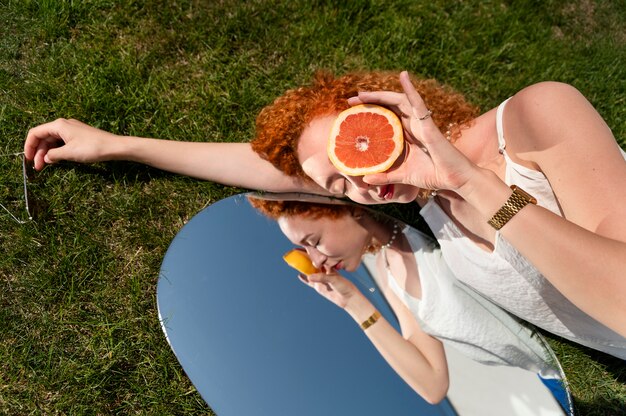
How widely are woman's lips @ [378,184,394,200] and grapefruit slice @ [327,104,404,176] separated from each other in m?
0.19

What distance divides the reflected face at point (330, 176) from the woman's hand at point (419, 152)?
0.45 feet

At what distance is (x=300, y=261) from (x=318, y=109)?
46.2 inches

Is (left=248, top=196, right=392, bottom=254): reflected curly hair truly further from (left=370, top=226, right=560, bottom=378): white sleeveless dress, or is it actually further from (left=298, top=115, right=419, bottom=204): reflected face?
(left=298, top=115, right=419, bottom=204): reflected face

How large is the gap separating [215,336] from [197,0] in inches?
113

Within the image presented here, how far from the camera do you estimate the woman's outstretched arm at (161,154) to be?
12.8 feet

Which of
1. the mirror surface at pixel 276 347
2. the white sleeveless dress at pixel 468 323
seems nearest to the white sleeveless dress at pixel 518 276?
the white sleeveless dress at pixel 468 323

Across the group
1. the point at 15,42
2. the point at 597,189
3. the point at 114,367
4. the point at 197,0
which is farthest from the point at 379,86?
the point at 15,42

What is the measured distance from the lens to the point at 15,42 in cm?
436

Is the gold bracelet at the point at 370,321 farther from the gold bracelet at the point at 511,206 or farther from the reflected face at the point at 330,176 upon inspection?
the gold bracelet at the point at 511,206

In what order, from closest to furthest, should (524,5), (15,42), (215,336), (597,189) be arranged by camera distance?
(597,189), (215,336), (15,42), (524,5)

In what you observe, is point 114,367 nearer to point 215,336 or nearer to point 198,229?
point 215,336

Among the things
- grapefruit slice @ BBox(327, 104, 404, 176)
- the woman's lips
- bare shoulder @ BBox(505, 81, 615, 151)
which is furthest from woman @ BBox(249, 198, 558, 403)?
bare shoulder @ BBox(505, 81, 615, 151)

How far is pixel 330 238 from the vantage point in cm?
391

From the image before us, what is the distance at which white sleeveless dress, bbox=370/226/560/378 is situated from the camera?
148 inches
